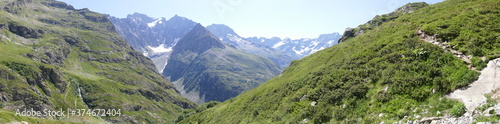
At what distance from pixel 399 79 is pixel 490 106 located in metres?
9.57

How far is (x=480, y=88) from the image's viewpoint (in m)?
19.6

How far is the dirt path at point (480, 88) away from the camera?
59.9 ft

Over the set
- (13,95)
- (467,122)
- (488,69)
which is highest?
(488,69)

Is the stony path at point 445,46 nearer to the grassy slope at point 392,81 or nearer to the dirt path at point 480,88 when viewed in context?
the grassy slope at point 392,81

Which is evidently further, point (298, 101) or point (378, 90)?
point (298, 101)

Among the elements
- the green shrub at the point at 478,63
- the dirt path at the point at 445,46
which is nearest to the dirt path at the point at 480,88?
the green shrub at the point at 478,63

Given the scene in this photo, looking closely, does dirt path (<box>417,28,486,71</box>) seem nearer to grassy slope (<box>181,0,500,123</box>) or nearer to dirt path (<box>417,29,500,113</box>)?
grassy slope (<box>181,0,500,123</box>)

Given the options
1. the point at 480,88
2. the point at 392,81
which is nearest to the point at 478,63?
the point at 480,88

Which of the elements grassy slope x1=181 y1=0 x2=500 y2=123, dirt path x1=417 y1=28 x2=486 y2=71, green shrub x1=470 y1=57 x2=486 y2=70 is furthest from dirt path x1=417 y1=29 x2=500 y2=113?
dirt path x1=417 y1=28 x2=486 y2=71

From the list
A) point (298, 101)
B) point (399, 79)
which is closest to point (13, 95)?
point (298, 101)

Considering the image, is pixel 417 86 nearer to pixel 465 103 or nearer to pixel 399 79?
pixel 399 79

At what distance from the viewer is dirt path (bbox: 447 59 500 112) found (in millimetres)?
18266

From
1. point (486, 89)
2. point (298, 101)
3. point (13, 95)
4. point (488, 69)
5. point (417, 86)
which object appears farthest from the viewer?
point (13, 95)

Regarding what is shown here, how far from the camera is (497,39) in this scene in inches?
1017
